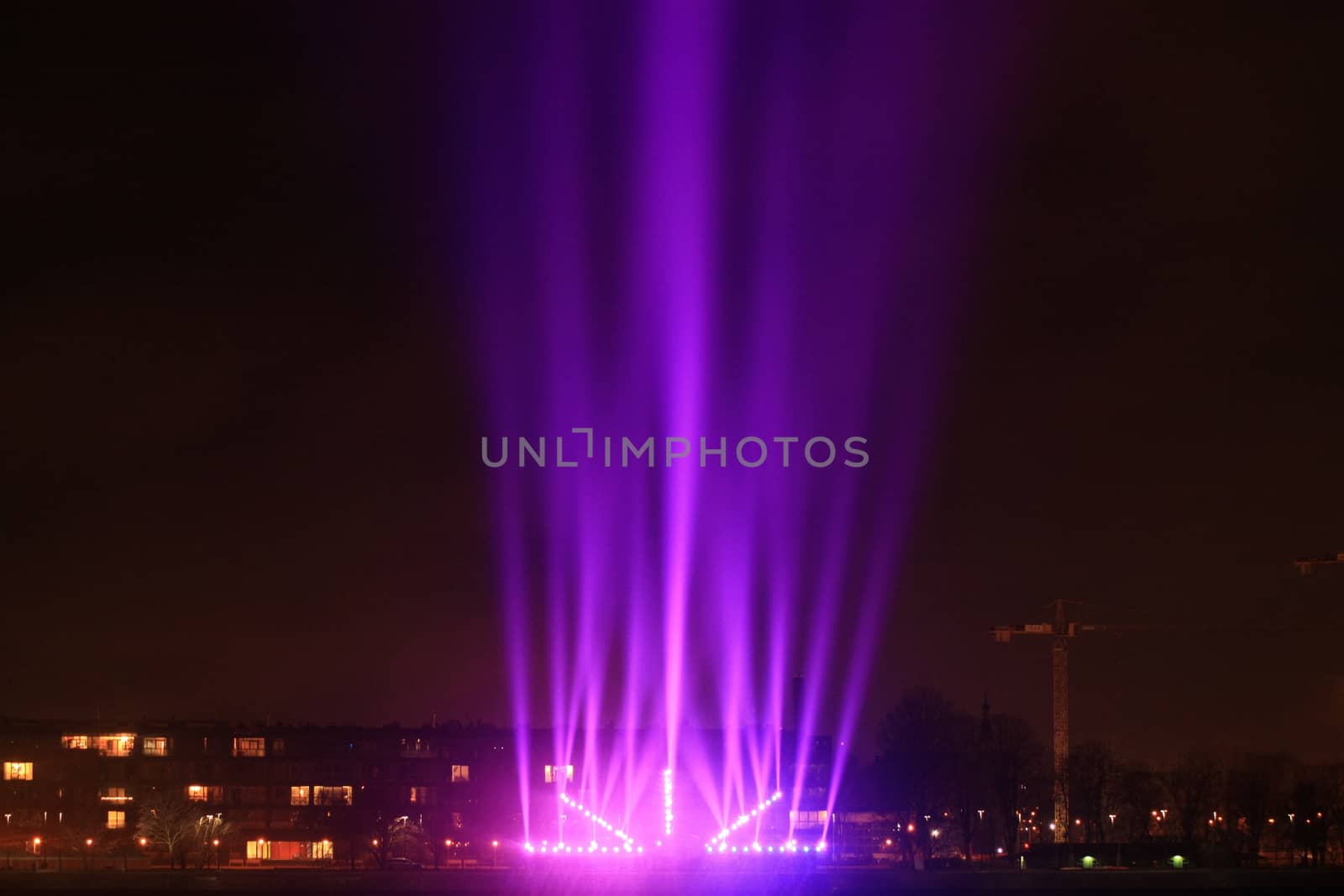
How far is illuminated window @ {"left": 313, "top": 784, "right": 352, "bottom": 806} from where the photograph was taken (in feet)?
433

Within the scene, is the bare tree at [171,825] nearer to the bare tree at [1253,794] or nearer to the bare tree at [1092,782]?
the bare tree at [1092,782]

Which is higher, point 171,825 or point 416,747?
point 416,747

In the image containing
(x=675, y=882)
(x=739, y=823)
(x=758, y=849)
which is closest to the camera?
(x=675, y=882)

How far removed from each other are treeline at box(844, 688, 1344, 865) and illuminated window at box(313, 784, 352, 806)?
130ft

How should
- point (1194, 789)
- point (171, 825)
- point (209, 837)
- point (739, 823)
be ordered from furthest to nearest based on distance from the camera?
point (1194, 789) → point (209, 837) → point (171, 825) → point (739, 823)

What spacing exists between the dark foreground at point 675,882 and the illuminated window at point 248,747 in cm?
4434

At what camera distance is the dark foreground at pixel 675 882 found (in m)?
74.4

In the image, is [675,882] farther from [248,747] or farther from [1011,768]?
[248,747]

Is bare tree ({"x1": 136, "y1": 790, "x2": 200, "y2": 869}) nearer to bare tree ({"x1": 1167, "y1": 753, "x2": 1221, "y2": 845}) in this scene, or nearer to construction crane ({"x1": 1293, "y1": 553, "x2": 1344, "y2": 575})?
bare tree ({"x1": 1167, "y1": 753, "x2": 1221, "y2": 845})

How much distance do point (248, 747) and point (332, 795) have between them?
26.1ft

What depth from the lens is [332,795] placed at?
133m

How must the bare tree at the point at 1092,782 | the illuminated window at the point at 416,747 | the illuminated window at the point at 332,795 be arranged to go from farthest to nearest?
the illuminated window at the point at 416,747 → the illuminated window at the point at 332,795 → the bare tree at the point at 1092,782

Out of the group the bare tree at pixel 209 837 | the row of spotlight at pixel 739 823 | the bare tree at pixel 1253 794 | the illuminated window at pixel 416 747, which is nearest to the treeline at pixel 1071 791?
the bare tree at pixel 1253 794

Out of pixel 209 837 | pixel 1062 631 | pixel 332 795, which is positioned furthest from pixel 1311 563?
pixel 209 837
